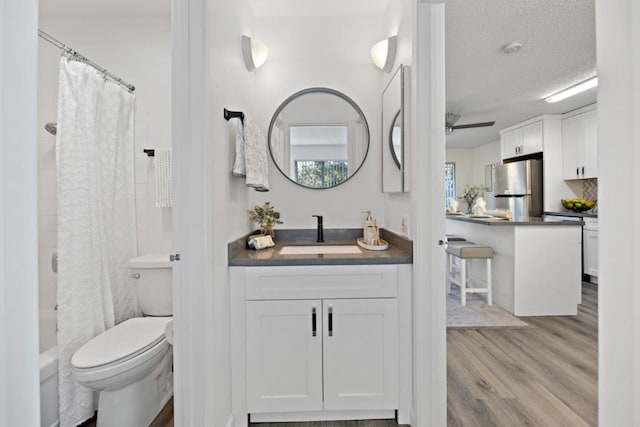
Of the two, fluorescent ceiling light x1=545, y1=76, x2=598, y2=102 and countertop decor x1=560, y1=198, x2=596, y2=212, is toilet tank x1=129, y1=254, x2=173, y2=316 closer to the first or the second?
fluorescent ceiling light x1=545, y1=76, x2=598, y2=102

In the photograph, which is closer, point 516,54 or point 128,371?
point 128,371

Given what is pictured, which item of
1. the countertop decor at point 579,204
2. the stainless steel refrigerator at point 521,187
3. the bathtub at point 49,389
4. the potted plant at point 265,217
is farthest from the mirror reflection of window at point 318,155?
the countertop decor at point 579,204

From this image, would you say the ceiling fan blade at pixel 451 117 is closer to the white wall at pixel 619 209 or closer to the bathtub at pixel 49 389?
the white wall at pixel 619 209

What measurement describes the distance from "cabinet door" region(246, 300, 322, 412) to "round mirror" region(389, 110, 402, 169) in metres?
1.00

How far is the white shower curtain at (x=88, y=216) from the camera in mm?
1543

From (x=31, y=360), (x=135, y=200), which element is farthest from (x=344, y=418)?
(x=135, y=200)

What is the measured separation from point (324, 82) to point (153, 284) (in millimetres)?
1828

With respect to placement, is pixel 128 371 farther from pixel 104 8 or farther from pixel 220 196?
pixel 104 8

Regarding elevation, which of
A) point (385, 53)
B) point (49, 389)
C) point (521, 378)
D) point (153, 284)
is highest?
point (385, 53)

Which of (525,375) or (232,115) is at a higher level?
(232,115)

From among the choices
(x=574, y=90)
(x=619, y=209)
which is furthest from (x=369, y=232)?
(x=574, y=90)

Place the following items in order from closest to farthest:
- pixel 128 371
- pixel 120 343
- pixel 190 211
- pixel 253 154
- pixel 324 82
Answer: pixel 190 211
pixel 128 371
pixel 120 343
pixel 253 154
pixel 324 82

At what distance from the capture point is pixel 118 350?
1.45 metres

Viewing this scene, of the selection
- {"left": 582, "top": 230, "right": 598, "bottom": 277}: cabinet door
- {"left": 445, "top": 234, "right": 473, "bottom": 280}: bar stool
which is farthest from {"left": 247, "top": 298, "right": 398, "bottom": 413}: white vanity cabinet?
{"left": 582, "top": 230, "right": 598, "bottom": 277}: cabinet door
